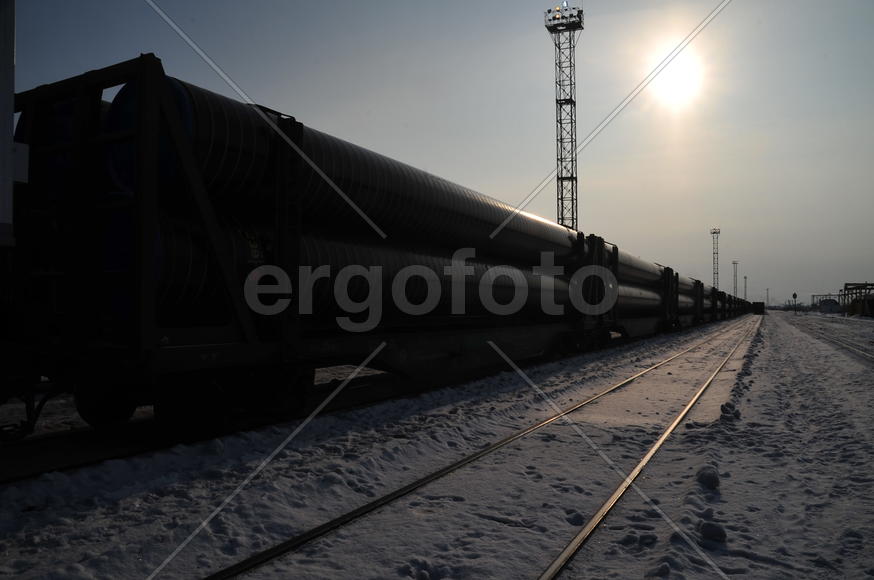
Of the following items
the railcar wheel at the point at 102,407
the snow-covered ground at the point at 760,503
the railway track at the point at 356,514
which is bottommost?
the snow-covered ground at the point at 760,503

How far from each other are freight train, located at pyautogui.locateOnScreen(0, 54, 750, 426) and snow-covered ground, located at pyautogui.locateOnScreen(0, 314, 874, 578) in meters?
0.94

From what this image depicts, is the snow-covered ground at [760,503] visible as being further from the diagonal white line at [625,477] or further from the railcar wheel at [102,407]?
the railcar wheel at [102,407]

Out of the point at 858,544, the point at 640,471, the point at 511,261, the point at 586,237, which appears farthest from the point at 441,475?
the point at 586,237

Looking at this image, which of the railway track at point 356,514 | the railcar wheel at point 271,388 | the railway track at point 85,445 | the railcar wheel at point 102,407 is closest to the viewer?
the railway track at point 356,514

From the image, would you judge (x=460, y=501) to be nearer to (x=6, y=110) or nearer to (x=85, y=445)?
(x=85, y=445)

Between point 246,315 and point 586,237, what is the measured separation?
13.9 m

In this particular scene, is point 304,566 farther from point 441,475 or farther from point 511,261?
point 511,261

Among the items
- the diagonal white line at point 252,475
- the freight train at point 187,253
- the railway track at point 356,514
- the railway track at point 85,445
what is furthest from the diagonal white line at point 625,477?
the railway track at point 85,445

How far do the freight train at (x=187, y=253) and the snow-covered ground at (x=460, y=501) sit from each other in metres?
0.94

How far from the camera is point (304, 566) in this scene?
332 centimetres

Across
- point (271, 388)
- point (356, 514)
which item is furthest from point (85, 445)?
point (356, 514)

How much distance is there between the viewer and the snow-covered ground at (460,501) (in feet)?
11.3

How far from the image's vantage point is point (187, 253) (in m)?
5.75

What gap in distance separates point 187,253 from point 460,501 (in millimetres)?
3714
